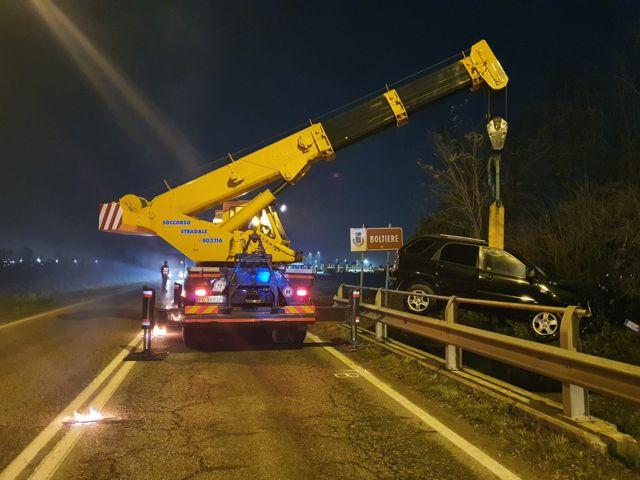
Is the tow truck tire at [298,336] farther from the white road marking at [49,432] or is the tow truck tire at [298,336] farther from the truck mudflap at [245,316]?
the white road marking at [49,432]

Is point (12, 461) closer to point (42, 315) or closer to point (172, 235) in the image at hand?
point (172, 235)

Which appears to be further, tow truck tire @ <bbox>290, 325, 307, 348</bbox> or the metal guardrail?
tow truck tire @ <bbox>290, 325, 307, 348</bbox>

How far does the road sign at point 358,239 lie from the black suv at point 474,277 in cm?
241

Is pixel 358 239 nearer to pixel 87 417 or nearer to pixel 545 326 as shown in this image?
pixel 545 326

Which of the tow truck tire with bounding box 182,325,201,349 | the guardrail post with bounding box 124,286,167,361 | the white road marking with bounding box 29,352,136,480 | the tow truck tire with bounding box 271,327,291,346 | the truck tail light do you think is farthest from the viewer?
the tow truck tire with bounding box 271,327,291,346

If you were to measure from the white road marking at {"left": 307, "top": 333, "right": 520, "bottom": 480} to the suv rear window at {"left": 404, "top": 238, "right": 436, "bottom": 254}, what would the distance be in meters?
4.74

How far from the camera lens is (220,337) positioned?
12422 millimetres

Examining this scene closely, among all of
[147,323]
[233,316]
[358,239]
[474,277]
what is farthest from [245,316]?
[358,239]

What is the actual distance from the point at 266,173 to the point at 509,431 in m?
7.75

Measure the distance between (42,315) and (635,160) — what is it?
67.8 feet

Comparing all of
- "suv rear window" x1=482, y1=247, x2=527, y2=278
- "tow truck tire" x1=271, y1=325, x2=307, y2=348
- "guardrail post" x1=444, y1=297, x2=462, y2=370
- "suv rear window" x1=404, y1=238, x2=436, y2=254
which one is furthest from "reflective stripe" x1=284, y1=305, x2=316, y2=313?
"suv rear window" x1=482, y1=247, x2=527, y2=278

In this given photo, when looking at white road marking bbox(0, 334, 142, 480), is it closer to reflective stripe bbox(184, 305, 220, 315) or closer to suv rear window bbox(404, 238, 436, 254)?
reflective stripe bbox(184, 305, 220, 315)

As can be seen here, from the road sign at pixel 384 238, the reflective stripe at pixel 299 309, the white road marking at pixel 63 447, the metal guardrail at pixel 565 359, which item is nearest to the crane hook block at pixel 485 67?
the road sign at pixel 384 238

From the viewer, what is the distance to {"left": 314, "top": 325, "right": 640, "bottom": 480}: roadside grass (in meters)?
4.30
